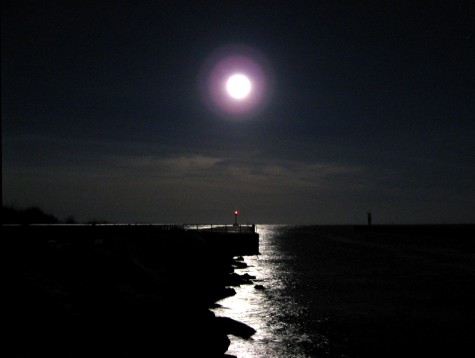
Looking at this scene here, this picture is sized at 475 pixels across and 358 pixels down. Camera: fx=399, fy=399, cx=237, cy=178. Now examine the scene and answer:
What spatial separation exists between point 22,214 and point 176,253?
3297 cm

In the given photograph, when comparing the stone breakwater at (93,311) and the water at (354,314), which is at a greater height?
the stone breakwater at (93,311)

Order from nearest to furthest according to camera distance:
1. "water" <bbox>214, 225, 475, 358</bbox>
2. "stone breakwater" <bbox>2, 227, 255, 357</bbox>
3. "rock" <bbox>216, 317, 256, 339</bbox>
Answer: "stone breakwater" <bbox>2, 227, 255, 357</bbox> < "rock" <bbox>216, 317, 256, 339</bbox> < "water" <bbox>214, 225, 475, 358</bbox>

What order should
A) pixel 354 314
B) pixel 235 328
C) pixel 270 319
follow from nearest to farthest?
1. pixel 235 328
2. pixel 270 319
3. pixel 354 314

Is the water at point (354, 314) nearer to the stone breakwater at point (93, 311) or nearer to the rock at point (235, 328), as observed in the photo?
the rock at point (235, 328)

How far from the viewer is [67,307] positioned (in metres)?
10.1

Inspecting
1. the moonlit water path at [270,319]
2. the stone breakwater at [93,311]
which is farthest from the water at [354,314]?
the stone breakwater at [93,311]

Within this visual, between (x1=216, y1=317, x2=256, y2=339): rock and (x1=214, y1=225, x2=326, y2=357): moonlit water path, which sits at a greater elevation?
(x1=216, y1=317, x2=256, y2=339): rock

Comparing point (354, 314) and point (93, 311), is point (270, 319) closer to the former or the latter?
point (354, 314)

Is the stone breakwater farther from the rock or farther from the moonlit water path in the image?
the moonlit water path

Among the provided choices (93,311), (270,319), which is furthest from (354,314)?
(93,311)

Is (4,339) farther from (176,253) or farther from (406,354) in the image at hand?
(176,253)

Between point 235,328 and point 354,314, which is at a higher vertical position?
point 235,328

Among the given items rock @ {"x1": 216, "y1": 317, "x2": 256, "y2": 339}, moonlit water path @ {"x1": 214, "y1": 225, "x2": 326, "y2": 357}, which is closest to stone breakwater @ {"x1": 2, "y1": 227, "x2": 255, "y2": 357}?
rock @ {"x1": 216, "y1": 317, "x2": 256, "y2": 339}

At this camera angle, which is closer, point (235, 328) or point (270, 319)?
point (235, 328)
